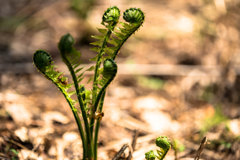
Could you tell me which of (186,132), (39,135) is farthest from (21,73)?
(186,132)

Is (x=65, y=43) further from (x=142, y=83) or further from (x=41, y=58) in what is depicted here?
(x=142, y=83)

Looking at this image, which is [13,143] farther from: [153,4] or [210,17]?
[153,4]

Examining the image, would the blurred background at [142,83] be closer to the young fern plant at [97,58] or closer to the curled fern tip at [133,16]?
the young fern plant at [97,58]

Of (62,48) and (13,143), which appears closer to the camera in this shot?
(62,48)

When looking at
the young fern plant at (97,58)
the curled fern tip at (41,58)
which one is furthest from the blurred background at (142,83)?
the curled fern tip at (41,58)

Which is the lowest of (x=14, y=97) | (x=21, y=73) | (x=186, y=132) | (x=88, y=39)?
(x=186, y=132)

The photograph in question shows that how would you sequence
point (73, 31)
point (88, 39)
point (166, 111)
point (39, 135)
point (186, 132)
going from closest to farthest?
1. point (39, 135)
2. point (186, 132)
3. point (166, 111)
4. point (88, 39)
5. point (73, 31)

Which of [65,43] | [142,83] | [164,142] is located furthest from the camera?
[142,83]

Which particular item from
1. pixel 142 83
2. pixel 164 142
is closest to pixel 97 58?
pixel 164 142
